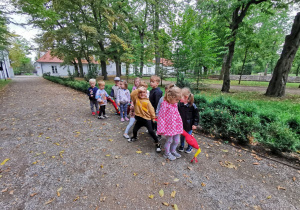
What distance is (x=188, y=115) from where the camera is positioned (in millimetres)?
3086

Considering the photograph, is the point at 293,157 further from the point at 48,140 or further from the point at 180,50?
the point at 180,50

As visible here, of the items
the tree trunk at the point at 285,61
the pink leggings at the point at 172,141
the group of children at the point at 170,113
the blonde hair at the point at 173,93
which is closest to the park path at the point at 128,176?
the pink leggings at the point at 172,141

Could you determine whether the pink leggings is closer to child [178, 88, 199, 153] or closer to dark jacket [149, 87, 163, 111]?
child [178, 88, 199, 153]

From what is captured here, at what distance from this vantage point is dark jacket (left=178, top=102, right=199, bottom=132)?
3.04 m

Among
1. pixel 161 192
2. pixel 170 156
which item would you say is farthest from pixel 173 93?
pixel 161 192

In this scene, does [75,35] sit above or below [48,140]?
above

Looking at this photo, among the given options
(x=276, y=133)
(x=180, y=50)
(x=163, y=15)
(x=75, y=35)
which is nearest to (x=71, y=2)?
(x=75, y=35)

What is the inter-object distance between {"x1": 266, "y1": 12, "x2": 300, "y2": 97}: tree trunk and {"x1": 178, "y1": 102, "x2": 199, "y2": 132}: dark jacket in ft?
32.1

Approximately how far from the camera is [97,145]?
3.64 m

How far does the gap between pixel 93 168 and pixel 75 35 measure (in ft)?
56.8

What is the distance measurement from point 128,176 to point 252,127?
317 cm

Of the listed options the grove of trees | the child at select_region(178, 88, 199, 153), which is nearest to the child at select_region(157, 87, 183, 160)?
the child at select_region(178, 88, 199, 153)

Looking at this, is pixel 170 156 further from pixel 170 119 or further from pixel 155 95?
pixel 155 95

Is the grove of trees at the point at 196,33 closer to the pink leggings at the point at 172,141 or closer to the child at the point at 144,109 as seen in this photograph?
the child at the point at 144,109
